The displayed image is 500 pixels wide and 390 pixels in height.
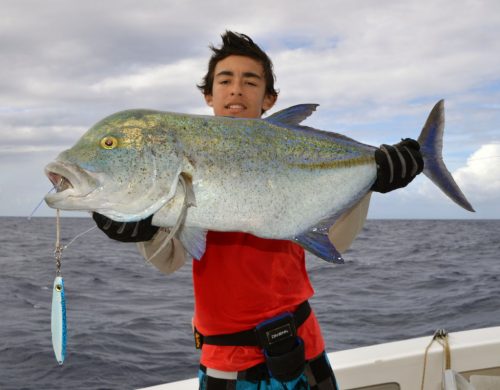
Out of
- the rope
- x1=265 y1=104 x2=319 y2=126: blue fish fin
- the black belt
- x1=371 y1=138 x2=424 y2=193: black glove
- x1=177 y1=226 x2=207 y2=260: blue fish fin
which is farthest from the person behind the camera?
the rope

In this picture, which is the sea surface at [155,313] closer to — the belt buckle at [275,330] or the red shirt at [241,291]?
the red shirt at [241,291]

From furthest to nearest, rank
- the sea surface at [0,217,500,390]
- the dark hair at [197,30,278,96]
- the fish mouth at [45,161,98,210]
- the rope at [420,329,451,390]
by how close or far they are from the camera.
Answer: the sea surface at [0,217,500,390] → the rope at [420,329,451,390] → the dark hair at [197,30,278,96] → the fish mouth at [45,161,98,210]

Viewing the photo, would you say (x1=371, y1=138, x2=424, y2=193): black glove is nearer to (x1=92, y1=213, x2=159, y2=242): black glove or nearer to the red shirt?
the red shirt

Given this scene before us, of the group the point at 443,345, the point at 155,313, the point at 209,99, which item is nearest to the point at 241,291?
the point at 209,99

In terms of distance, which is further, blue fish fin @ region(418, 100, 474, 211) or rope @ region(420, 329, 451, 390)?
rope @ region(420, 329, 451, 390)

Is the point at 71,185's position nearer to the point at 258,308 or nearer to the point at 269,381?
the point at 258,308

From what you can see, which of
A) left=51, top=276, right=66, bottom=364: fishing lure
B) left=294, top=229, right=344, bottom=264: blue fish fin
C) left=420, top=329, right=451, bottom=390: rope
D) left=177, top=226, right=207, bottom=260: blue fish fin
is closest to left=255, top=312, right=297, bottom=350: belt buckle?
left=294, top=229, right=344, bottom=264: blue fish fin

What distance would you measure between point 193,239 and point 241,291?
2.37ft

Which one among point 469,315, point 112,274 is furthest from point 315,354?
point 112,274

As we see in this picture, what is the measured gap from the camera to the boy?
→ 2.90 m

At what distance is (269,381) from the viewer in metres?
2.99

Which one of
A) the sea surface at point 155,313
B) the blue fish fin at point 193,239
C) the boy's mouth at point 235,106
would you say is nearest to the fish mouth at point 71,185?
the blue fish fin at point 193,239

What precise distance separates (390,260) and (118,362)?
15.7 meters

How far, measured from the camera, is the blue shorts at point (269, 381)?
2965 mm
